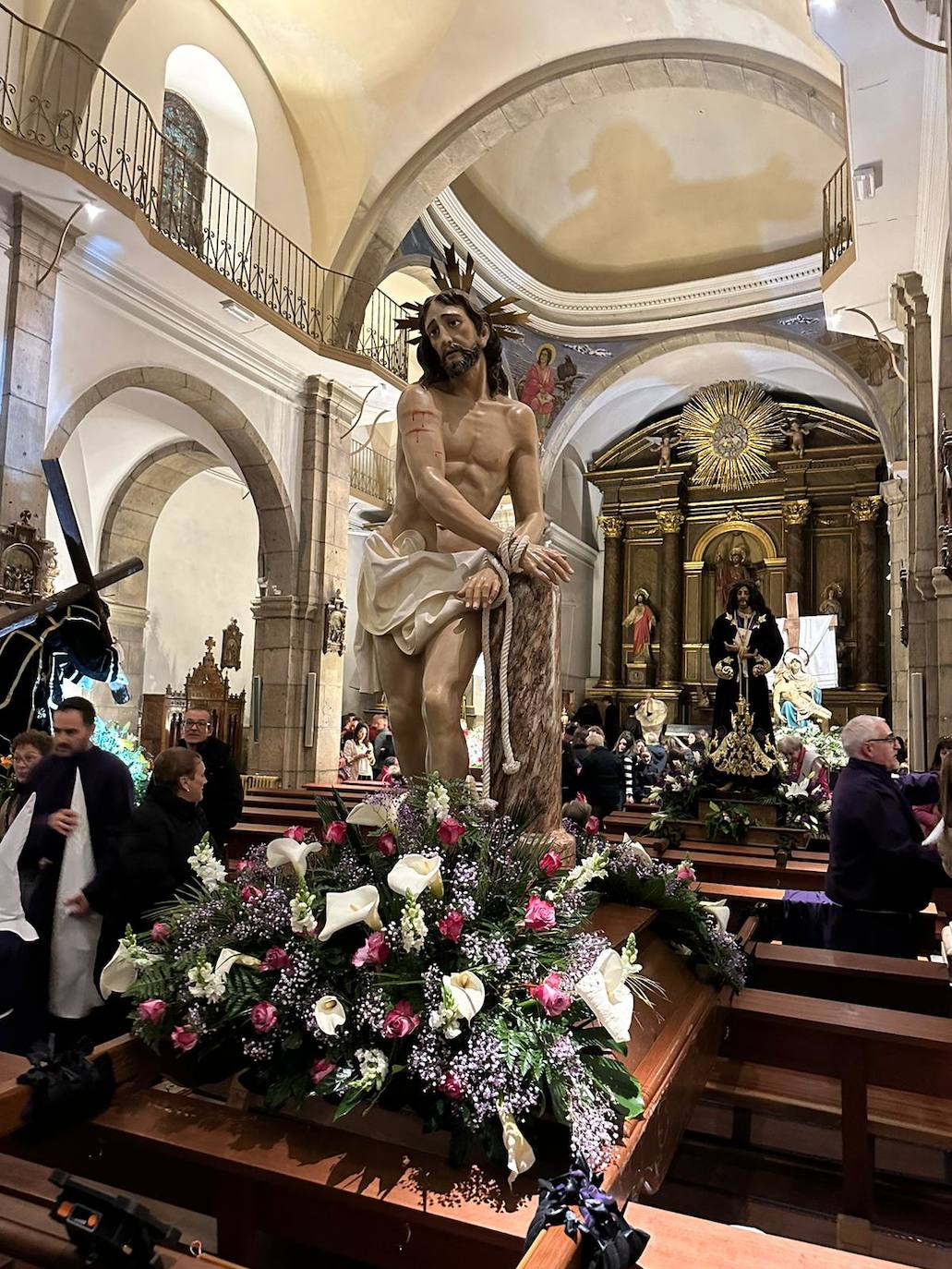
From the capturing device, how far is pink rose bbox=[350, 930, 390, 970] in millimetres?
1754

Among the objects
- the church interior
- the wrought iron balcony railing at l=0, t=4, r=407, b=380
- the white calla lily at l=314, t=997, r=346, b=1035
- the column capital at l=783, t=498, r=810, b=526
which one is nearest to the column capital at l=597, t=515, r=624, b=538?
the church interior

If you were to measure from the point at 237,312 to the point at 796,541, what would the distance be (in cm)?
1299

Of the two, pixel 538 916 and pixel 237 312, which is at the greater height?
pixel 237 312

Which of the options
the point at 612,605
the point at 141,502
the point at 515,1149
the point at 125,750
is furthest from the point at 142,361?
the point at 612,605

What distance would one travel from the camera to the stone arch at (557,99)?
28.7ft

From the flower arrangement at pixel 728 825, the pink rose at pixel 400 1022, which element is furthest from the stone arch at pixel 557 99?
the pink rose at pixel 400 1022

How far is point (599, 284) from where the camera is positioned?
648 inches

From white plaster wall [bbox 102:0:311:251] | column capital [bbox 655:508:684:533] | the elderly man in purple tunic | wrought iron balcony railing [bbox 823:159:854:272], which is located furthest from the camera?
column capital [bbox 655:508:684:533]

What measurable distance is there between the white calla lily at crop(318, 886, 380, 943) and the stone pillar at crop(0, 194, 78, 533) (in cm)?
616

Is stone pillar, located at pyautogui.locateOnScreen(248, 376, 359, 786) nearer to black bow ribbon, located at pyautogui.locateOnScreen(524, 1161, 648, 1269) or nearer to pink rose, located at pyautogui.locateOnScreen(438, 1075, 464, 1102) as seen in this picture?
pink rose, located at pyautogui.locateOnScreen(438, 1075, 464, 1102)

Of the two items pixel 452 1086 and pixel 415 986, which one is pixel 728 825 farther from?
pixel 452 1086

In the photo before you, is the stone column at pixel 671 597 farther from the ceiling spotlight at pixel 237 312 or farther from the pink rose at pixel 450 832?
the pink rose at pixel 450 832

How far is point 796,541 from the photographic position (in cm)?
1852

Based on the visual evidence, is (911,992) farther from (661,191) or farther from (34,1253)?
(661,191)
